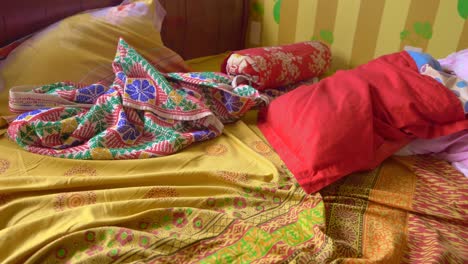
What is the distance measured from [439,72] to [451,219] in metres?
0.46

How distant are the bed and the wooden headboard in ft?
1.34

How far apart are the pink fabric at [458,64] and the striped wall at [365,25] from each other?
0.24 metres

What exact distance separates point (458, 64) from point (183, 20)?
1066mm

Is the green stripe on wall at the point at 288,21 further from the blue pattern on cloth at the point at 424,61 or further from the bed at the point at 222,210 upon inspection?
the bed at the point at 222,210

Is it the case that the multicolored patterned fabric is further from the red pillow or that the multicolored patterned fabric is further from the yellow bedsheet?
the red pillow

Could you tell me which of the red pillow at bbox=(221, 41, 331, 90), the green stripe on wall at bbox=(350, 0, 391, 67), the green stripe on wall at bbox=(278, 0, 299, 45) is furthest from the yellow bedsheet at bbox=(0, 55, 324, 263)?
the green stripe on wall at bbox=(278, 0, 299, 45)

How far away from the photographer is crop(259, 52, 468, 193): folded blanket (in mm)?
1005

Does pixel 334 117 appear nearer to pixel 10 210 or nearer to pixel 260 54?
pixel 260 54

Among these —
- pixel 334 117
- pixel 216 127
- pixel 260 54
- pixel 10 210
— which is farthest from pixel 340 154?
pixel 10 210

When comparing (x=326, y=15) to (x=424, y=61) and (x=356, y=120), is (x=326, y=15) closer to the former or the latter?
(x=424, y=61)

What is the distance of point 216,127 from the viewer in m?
1.19

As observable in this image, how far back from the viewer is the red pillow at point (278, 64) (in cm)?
137

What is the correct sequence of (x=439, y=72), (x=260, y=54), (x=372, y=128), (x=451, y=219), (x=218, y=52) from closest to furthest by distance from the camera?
(x=451, y=219) → (x=372, y=128) → (x=439, y=72) → (x=260, y=54) → (x=218, y=52)

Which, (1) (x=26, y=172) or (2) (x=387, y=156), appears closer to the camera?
(1) (x=26, y=172)
